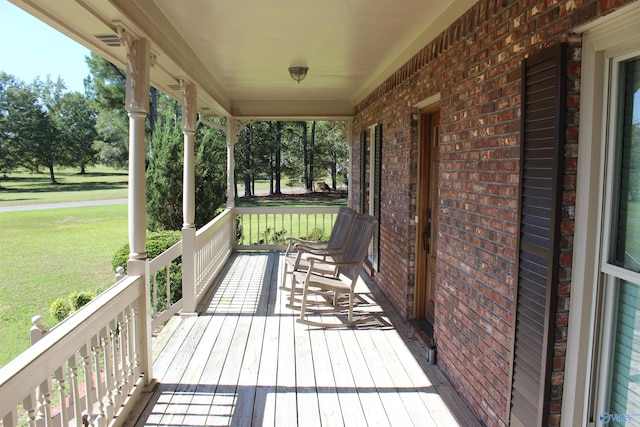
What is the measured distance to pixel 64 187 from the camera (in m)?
21.4

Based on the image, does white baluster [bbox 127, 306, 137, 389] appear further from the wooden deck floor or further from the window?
the window

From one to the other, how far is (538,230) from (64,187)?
23.5 m

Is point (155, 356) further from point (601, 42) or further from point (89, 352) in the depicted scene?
point (601, 42)

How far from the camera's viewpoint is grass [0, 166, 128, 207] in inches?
772

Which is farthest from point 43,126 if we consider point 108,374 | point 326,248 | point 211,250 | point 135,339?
point 108,374

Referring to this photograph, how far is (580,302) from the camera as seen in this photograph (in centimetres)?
180

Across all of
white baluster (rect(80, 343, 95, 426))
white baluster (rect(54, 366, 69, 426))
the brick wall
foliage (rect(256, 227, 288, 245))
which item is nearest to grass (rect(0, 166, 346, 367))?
foliage (rect(256, 227, 288, 245))

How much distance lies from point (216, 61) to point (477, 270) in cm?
364

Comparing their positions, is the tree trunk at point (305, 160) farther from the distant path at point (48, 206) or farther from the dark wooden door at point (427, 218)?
the dark wooden door at point (427, 218)

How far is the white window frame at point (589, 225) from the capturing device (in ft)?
5.58

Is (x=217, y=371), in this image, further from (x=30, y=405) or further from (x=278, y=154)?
(x=278, y=154)

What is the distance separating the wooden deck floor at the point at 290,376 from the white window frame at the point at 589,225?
39.8 inches

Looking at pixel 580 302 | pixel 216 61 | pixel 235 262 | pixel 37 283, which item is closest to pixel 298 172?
pixel 37 283

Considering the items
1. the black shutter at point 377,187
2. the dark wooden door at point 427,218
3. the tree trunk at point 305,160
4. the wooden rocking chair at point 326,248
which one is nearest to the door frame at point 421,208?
the dark wooden door at point 427,218
